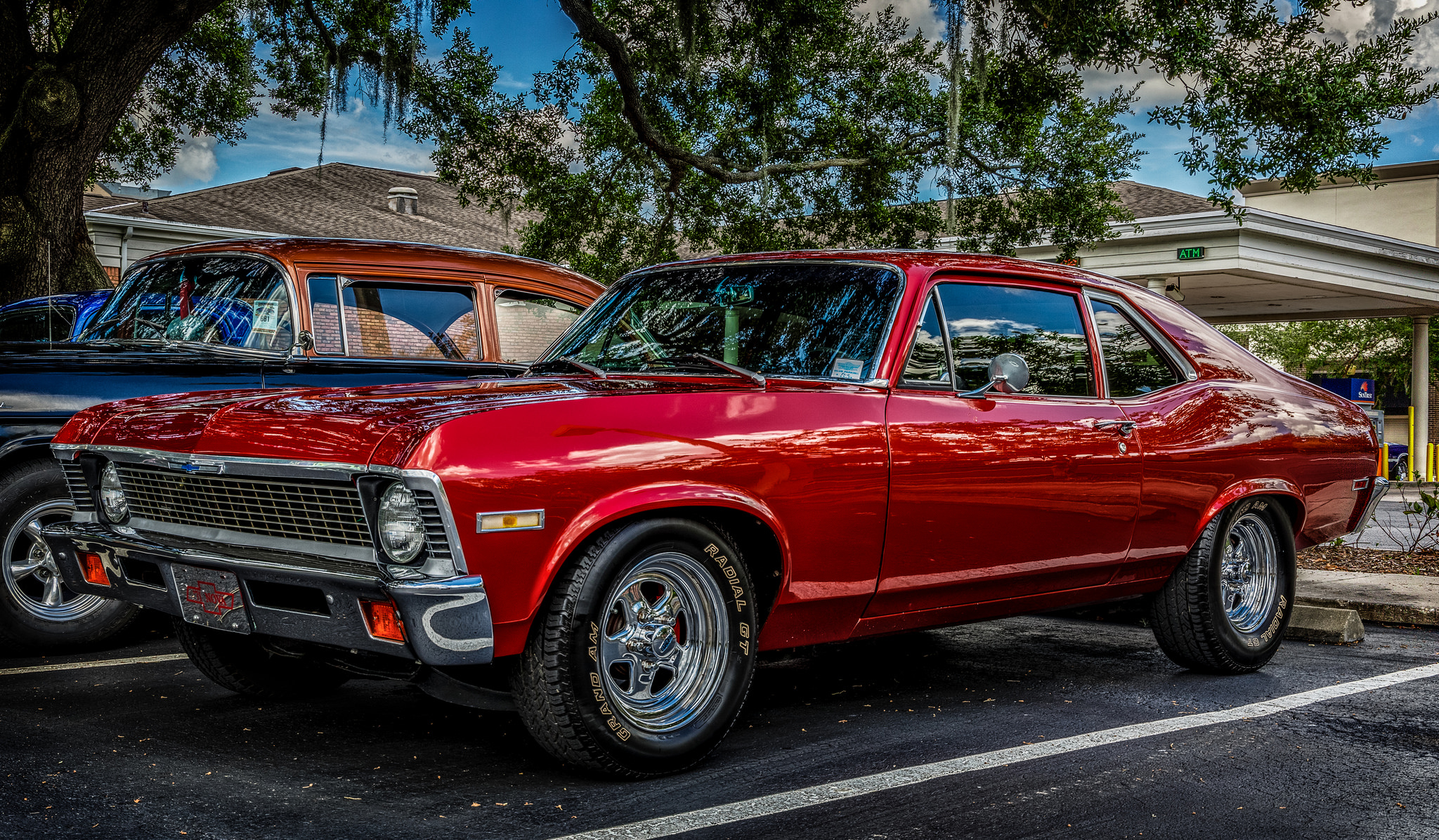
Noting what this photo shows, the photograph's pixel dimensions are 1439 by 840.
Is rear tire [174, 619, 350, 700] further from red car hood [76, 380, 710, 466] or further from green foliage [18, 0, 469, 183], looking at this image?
green foliage [18, 0, 469, 183]

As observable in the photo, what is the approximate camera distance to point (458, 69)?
50.2 ft

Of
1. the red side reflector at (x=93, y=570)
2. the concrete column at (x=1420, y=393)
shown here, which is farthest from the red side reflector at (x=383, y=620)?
the concrete column at (x=1420, y=393)

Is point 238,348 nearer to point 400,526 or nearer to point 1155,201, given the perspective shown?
point 400,526

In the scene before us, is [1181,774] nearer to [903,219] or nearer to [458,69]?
[903,219]

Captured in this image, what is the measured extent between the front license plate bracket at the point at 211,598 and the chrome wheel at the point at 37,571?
1950 millimetres

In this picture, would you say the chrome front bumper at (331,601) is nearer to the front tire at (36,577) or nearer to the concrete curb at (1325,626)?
the front tire at (36,577)

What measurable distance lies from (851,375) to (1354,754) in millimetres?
2164

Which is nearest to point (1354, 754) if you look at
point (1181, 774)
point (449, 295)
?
point (1181, 774)

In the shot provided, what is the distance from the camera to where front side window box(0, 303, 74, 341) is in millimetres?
9312

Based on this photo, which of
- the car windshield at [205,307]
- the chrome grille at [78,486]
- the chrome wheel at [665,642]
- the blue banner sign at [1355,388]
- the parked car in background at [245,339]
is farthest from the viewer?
the blue banner sign at [1355,388]

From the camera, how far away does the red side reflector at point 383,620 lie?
331 centimetres

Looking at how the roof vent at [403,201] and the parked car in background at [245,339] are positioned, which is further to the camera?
the roof vent at [403,201]

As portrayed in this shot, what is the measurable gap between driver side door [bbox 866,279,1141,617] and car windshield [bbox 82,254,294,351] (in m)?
3.43

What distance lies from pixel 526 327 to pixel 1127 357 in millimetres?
3448
